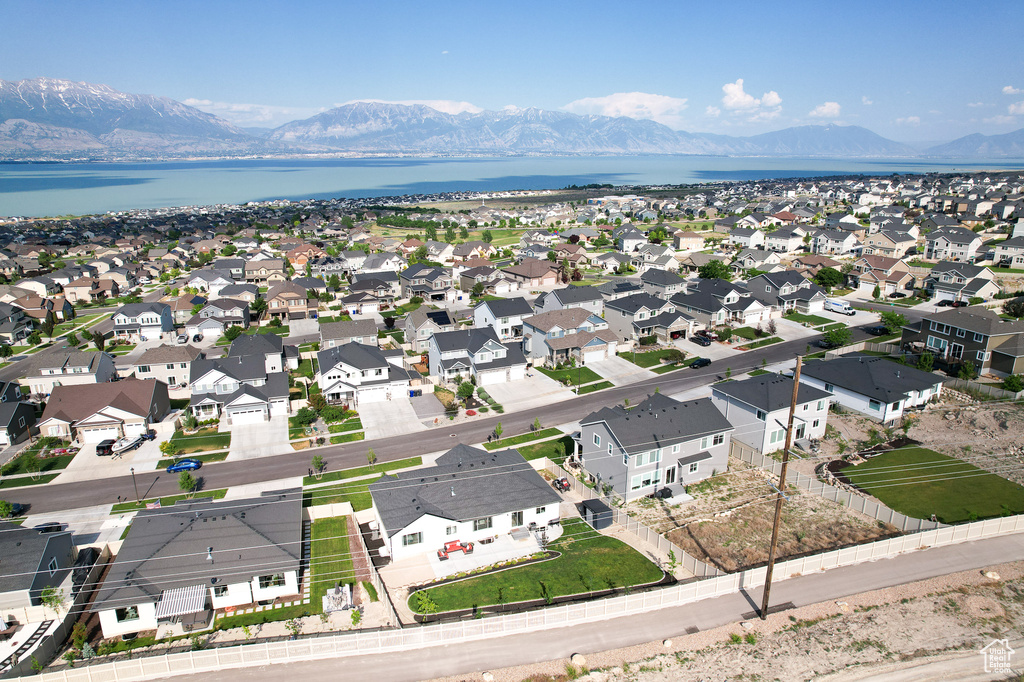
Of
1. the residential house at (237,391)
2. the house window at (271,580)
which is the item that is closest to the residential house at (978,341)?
the house window at (271,580)

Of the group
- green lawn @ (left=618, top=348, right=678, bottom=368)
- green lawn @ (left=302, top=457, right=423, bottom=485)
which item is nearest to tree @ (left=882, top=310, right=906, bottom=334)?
green lawn @ (left=618, top=348, right=678, bottom=368)

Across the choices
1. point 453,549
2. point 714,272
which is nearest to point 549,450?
point 453,549

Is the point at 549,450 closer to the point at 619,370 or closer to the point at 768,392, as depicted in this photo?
the point at 768,392

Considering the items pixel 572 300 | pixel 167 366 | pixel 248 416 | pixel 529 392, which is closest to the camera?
pixel 248 416

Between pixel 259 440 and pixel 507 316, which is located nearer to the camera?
pixel 259 440

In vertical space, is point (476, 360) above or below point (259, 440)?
above

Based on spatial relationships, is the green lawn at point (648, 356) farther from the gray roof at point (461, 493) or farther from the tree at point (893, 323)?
the gray roof at point (461, 493)
